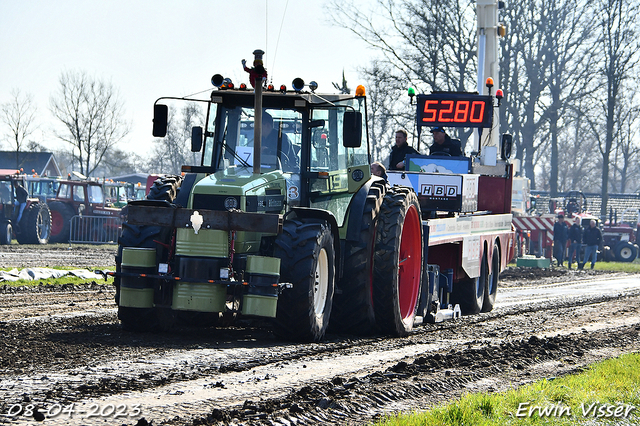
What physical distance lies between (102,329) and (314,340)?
7.11 ft

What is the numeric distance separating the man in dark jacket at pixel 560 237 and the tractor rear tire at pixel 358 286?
20217 mm

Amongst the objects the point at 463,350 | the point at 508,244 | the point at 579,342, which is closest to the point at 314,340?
the point at 463,350

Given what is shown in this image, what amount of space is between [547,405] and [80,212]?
26356 mm

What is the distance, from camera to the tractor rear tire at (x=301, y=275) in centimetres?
809

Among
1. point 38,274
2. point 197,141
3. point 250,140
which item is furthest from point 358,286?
point 38,274

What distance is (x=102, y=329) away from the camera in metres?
8.87

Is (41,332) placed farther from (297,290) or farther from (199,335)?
(297,290)

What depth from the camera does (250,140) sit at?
9.20 metres

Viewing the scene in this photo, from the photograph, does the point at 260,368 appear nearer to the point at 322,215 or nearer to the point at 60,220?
the point at 322,215

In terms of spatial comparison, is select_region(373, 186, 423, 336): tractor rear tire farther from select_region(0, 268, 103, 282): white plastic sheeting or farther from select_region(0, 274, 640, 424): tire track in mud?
select_region(0, 268, 103, 282): white plastic sheeting

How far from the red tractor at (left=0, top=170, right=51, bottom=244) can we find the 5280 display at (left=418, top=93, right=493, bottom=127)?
16.5 m

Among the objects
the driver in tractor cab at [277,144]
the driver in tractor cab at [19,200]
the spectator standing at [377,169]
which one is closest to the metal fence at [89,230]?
the driver in tractor cab at [19,200]

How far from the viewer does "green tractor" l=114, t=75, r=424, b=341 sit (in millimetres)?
8062

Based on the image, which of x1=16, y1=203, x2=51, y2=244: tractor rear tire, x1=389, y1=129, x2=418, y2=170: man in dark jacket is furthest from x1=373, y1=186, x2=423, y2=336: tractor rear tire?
x1=16, y1=203, x2=51, y2=244: tractor rear tire
